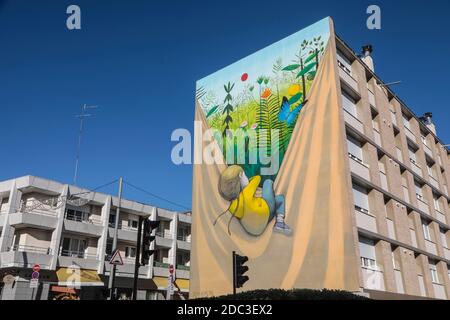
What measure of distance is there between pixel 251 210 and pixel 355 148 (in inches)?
315

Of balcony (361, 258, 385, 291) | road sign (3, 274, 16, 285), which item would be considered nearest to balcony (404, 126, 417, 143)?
balcony (361, 258, 385, 291)

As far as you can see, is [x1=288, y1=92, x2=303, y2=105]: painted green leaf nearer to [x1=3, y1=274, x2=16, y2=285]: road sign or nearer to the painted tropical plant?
the painted tropical plant

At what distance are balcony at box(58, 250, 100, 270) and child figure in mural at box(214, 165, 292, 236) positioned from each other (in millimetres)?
14118

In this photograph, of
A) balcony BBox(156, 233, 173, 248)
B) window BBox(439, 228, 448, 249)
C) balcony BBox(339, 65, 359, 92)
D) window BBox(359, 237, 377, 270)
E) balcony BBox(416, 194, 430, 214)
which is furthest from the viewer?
balcony BBox(156, 233, 173, 248)

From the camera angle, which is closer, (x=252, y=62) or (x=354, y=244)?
(x=354, y=244)

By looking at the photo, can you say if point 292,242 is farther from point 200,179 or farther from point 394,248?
point 200,179

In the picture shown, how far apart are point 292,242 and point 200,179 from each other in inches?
418

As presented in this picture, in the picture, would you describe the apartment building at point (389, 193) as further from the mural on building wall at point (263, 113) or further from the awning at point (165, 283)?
the awning at point (165, 283)

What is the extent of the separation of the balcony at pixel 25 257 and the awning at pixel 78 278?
1614 mm

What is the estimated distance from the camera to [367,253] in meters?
24.9

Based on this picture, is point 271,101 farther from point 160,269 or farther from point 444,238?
point 160,269

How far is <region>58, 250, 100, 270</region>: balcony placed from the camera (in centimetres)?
3562
